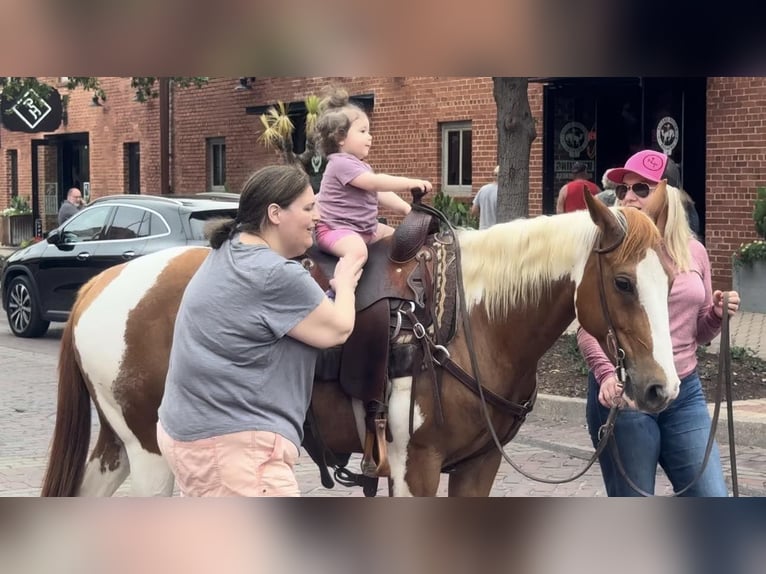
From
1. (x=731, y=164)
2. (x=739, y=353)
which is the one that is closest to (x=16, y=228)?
(x=731, y=164)

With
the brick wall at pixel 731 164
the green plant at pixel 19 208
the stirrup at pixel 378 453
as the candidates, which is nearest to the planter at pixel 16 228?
the green plant at pixel 19 208

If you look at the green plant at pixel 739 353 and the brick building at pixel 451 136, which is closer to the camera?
the green plant at pixel 739 353

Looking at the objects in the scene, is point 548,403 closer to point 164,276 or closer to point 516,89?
point 516,89

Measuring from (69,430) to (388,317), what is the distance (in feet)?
5.19

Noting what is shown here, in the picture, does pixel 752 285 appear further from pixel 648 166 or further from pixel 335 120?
pixel 335 120

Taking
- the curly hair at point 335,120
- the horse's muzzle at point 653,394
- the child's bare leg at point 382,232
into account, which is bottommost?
the horse's muzzle at point 653,394

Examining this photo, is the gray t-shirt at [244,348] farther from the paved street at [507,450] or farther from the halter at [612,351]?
the paved street at [507,450]

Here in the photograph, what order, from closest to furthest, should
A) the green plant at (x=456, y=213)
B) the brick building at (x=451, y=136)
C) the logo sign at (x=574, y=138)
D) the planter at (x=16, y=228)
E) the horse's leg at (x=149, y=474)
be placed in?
the horse's leg at (x=149, y=474) < the brick building at (x=451, y=136) < the green plant at (x=456, y=213) < the logo sign at (x=574, y=138) < the planter at (x=16, y=228)

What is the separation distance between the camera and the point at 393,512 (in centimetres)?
264

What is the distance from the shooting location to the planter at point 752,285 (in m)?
15.0

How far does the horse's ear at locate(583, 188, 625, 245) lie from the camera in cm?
391

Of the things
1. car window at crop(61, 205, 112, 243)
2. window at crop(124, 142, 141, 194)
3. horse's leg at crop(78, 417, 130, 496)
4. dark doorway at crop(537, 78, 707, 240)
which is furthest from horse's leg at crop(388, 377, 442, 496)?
window at crop(124, 142, 141, 194)

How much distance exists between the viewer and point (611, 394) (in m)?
Result: 4.16

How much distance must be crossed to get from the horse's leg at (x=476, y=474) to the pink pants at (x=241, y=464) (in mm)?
1350
